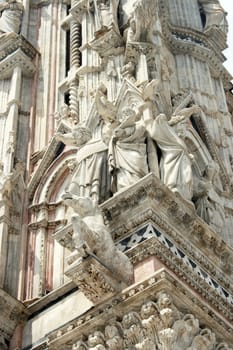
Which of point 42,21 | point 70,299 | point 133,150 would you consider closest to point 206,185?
point 133,150

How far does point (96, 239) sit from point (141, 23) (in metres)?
5.63

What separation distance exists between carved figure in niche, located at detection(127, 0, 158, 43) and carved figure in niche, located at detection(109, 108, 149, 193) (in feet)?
8.82

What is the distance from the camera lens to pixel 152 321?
26.7ft

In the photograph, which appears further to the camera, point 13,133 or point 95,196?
point 13,133

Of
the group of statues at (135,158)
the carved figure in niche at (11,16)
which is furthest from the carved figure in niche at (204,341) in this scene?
the carved figure in niche at (11,16)

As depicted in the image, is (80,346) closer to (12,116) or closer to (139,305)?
(139,305)

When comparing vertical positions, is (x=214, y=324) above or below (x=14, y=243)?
below

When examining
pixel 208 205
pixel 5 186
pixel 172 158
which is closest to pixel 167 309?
pixel 172 158

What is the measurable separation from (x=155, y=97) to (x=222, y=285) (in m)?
3.05

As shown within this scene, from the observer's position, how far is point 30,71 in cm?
1567

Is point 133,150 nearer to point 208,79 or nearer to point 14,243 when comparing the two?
point 14,243

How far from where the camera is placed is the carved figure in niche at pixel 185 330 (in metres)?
8.11

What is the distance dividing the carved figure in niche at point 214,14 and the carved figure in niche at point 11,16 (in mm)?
4447

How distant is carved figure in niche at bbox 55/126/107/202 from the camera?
10.3m
